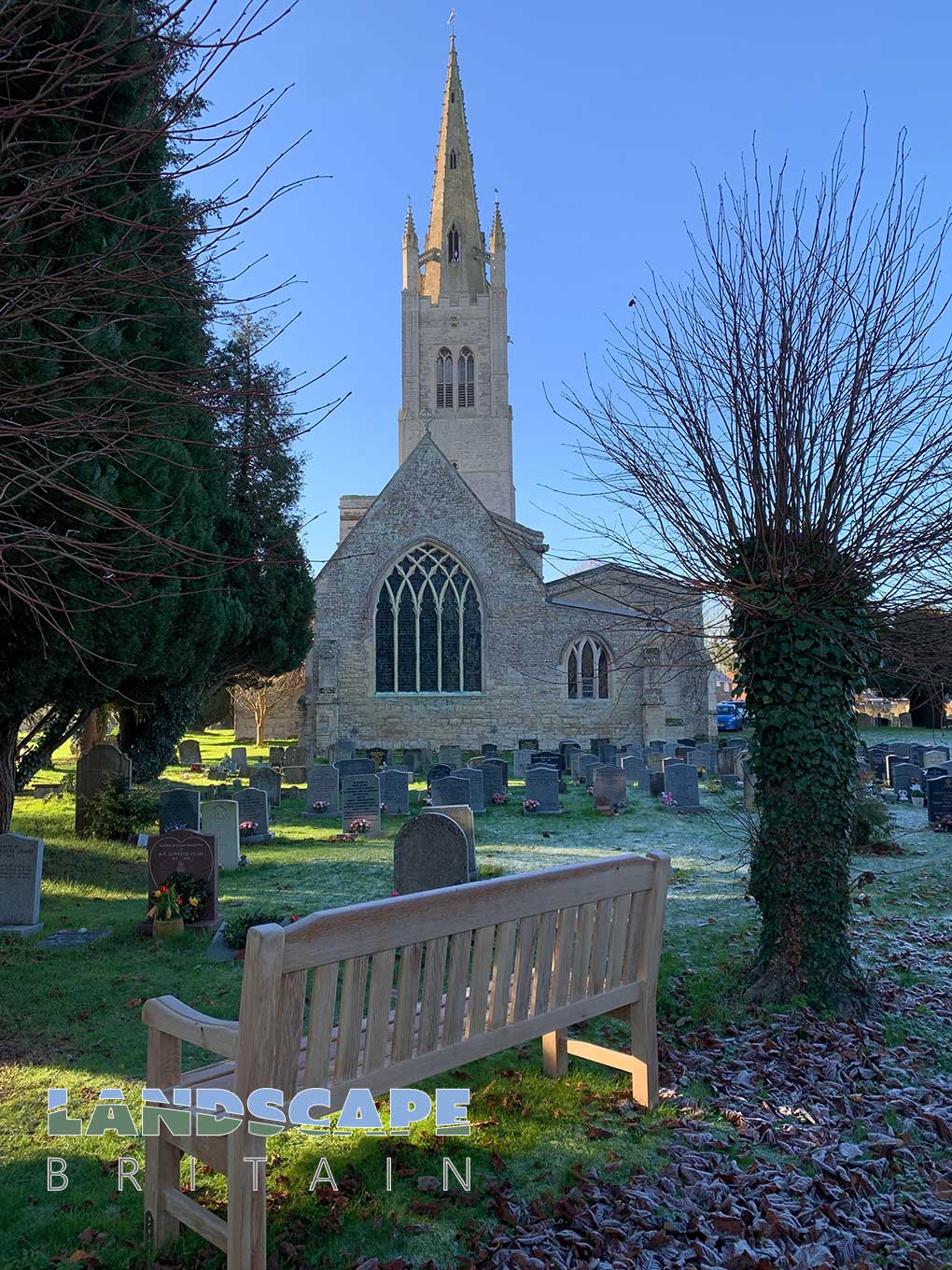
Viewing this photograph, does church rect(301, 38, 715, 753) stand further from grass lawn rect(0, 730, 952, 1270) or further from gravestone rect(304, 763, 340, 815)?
grass lawn rect(0, 730, 952, 1270)

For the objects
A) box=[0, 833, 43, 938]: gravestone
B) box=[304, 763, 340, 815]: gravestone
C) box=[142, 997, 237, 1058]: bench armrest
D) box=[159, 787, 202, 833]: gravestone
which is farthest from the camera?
box=[304, 763, 340, 815]: gravestone

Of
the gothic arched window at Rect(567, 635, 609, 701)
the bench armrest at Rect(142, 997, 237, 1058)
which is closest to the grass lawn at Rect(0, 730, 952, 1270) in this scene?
the bench armrest at Rect(142, 997, 237, 1058)

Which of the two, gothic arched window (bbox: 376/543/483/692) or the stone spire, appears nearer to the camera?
gothic arched window (bbox: 376/543/483/692)

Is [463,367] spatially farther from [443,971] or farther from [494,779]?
[443,971]

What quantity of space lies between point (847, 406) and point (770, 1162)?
375 centimetres

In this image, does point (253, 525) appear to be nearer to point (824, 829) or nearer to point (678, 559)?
point (678, 559)

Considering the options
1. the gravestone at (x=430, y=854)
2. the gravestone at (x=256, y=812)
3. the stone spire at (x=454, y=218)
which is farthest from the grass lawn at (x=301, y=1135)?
the stone spire at (x=454, y=218)

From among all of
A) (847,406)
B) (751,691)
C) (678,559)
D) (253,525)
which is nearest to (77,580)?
(678,559)

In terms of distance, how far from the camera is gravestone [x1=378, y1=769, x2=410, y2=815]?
1471 cm

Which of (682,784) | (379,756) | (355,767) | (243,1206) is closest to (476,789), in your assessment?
(682,784)

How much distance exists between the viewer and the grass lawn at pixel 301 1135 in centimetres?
294

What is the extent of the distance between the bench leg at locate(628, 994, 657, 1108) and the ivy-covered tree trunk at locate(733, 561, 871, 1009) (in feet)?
4.59

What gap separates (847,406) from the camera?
471 centimetres

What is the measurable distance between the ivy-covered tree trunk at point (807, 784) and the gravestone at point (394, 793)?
33.2 ft
